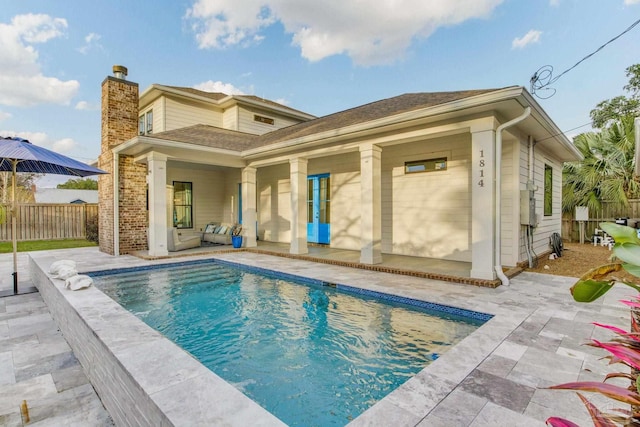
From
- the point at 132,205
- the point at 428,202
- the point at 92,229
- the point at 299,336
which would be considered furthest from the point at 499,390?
the point at 92,229

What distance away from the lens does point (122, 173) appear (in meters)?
8.79

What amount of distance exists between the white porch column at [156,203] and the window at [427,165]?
20.2 ft

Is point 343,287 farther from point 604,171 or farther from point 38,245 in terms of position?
point 38,245

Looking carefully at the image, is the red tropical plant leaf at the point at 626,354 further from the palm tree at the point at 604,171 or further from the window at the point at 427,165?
the palm tree at the point at 604,171

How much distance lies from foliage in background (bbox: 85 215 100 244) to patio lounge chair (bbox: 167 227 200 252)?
4492 millimetres

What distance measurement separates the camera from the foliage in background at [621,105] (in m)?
16.1

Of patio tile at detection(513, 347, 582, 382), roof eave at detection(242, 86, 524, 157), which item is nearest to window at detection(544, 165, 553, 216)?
roof eave at detection(242, 86, 524, 157)

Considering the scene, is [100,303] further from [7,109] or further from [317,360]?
[7,109]

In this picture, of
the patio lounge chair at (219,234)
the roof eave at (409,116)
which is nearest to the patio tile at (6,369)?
the roof eave at (409,116)

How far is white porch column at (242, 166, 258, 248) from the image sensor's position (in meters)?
9.89

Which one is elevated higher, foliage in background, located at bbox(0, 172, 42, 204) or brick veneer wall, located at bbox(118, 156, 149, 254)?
foliage in background, located at bbox(0, 172, 42, 204)

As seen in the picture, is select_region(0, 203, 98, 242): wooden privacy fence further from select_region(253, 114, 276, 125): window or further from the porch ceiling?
select_region(253, 114, 276, 125): window

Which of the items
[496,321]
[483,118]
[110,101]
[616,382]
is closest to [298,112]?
[110,101]

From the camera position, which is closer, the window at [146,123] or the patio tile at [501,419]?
the patio tile at [501,419]
